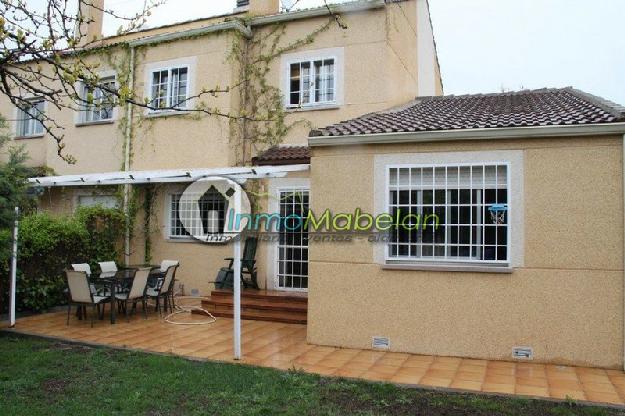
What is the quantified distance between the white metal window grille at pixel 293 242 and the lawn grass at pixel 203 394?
237 inches

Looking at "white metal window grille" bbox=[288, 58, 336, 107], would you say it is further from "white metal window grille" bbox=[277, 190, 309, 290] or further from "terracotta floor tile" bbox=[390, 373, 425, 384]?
"terracotta floor tile" bbox=[390, 373, 425, 384]

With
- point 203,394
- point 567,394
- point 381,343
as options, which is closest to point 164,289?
point 381,343

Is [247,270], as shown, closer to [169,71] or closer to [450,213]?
[450,213]

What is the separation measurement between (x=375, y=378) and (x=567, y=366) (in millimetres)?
3489

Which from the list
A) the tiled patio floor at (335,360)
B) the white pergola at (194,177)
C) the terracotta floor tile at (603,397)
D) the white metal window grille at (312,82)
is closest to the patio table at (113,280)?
the tiled patio floor at (335,360)

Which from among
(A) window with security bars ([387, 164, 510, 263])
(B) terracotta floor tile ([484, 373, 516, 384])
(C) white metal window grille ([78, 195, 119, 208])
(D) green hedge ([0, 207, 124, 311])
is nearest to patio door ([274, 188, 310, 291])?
(A) window with security bars ([387, 164, 510, 263])

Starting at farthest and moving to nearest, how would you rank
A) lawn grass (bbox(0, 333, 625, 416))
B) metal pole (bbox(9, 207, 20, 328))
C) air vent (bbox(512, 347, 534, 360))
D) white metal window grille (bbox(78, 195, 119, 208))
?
white metal window grille (bbox(78, 195, 119, 208)) → metal pole (bbox(9, 207, 20, 328)) → air vent (bbox(512, 347, 534, 360)) → lawn grass (bbox(0, 333, 625, 416))

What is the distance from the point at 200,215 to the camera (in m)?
16.7

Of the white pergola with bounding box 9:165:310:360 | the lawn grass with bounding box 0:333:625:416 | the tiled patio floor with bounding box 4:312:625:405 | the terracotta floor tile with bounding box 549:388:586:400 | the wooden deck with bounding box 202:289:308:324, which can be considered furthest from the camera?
the wooden deck with bounding box 202:289:308:324

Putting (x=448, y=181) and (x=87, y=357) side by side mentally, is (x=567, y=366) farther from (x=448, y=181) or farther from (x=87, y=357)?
(x=87, y=357)

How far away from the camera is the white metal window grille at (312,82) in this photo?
1566 centimetres

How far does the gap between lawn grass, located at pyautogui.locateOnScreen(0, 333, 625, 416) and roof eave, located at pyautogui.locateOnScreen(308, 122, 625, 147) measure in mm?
4552

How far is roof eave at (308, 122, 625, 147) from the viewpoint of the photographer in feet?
28.4

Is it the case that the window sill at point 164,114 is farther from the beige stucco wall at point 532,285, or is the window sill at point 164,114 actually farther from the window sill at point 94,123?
the beige stucco wall at point 532,285
